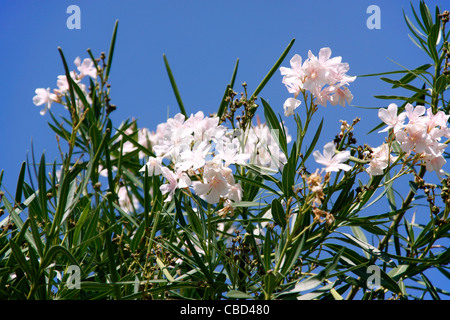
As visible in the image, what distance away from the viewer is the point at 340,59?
1.29 meters

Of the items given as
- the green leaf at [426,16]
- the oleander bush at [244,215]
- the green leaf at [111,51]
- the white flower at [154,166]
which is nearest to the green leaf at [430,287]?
the oleander bush at [244,215]

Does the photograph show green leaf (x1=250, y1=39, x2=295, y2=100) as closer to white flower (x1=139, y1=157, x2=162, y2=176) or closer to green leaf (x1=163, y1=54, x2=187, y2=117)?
green leaf (x1=163, y1=54, x2=187, y2=117)

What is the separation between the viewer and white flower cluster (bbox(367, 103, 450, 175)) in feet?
3.93

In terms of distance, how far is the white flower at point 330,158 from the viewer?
115 cm

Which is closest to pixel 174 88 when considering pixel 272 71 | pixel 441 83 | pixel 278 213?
pixel 272 71

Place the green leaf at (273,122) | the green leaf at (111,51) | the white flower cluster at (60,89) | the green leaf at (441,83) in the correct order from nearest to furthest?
the green leaf at (273,122)
the green leaf at (441,83)
the green leaf at (111,51)
the white flower cluster at (60,89)

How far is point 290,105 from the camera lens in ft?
4.40

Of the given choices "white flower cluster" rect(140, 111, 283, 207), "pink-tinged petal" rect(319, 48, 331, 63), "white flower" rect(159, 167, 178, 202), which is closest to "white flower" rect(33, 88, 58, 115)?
"white flower cluster" rect(140, 111, 283, 207)

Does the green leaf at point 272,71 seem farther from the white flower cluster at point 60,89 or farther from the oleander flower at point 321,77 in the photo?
the white flower cluster at point 60,89

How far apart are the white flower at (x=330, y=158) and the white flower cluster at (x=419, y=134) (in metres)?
0.13
